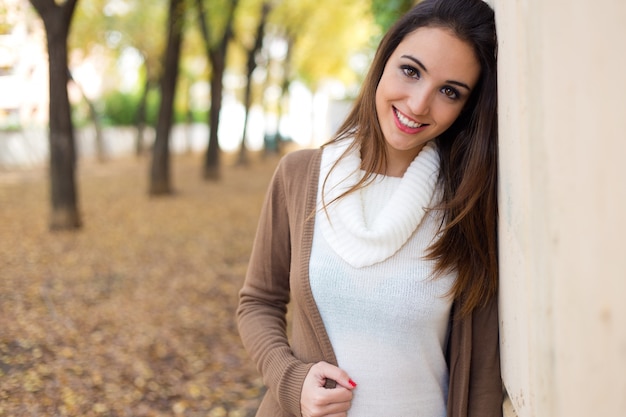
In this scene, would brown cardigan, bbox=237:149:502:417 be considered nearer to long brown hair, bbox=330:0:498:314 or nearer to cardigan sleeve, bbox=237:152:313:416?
cardigan sleeve, bbox=237:152:313:416

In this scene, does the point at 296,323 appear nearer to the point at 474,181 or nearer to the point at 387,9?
the point at 474,181

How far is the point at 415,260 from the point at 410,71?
19.4 inches

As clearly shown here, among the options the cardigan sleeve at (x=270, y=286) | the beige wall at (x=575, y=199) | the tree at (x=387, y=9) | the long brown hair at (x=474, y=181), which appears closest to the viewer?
the beige wall at (x=575, y=199)

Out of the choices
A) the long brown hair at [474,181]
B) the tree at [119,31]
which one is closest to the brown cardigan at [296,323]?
the long brown hair at [474,181]

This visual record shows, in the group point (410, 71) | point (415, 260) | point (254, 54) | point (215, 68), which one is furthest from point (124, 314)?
point (254, 54)

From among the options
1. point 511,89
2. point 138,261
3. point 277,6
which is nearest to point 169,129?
point 138,261

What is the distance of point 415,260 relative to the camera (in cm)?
180

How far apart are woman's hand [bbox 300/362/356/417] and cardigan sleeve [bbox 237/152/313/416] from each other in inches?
4.6

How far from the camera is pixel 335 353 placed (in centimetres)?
184

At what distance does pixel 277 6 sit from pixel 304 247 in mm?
24682

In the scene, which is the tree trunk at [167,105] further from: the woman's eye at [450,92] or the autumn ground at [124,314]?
the woman's eye at [450,92]

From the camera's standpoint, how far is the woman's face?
5.67 feet

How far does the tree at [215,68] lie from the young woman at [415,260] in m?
15.2

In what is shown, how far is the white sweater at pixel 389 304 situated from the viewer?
1771 mm
